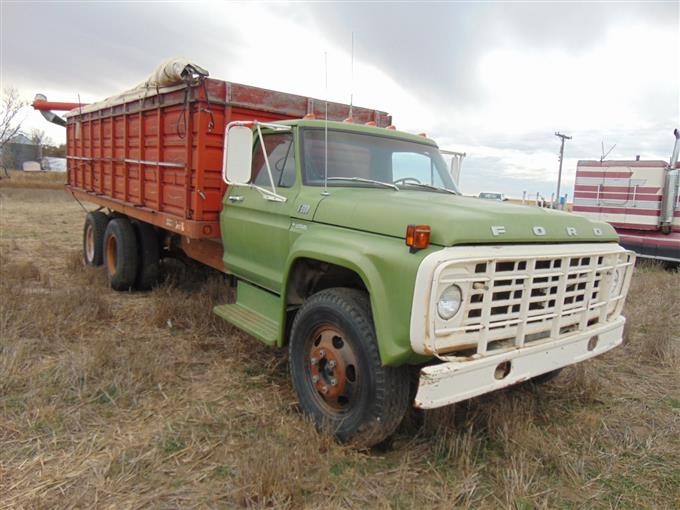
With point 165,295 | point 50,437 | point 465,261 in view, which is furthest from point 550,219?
point 165,295

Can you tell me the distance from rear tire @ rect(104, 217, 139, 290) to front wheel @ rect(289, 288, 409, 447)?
12.6 feet

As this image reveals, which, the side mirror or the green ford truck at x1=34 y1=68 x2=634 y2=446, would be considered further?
the side mirror

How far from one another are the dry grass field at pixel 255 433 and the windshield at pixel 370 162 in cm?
170

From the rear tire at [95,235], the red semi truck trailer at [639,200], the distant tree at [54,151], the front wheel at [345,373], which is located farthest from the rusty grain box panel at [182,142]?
the distant tree at [54,151]

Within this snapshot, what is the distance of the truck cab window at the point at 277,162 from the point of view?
4.12 m

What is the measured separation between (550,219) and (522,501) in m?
1.62

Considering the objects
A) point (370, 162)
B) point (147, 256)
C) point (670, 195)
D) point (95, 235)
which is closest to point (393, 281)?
point (370, 162)

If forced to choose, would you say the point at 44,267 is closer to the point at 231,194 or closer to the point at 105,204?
the point at 105,204

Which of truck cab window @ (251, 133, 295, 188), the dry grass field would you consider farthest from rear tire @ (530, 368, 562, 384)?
truck cab window @ (251, 133, 295, 188)

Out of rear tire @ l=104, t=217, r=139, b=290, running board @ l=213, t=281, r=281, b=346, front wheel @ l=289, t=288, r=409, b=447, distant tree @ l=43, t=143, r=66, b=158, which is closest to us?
front wheel @ l=289, t=288, r=409, b=447

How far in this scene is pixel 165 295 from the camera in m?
6.24

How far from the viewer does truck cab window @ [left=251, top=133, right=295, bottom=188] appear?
4.12 metres

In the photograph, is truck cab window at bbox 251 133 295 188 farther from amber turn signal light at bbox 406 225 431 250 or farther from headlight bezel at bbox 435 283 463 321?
headlight bezel at bbox 435 283 463 321

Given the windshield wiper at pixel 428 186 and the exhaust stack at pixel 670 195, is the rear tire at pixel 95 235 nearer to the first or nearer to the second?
the windshield wiper at pixel 428 186
